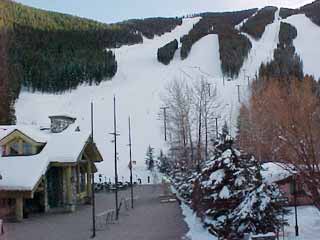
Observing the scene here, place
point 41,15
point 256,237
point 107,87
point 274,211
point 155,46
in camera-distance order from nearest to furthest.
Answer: point 256,237
point 274,211
point 107,87
point 41,15
point 155,46

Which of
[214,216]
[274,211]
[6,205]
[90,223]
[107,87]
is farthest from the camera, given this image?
[107,87]

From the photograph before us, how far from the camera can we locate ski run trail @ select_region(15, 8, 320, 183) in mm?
75688

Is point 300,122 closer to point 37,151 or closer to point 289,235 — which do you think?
point 289,235

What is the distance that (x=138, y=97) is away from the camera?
94.9 m

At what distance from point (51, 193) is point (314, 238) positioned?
20.3 meters

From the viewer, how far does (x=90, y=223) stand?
2630 cm

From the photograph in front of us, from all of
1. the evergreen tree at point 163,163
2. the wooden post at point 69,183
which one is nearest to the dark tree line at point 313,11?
the evergreen tree at point 163,163

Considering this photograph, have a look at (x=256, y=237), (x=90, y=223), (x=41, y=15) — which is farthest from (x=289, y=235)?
(x=41, y=15)

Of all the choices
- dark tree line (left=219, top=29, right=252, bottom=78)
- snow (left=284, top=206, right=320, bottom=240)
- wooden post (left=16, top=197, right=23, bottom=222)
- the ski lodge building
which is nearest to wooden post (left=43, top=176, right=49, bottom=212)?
the ski lodge building

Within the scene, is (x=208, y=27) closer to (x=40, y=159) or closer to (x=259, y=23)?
(x=259, y=23)

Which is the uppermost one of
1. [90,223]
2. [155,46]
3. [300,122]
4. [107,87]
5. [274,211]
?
[155,46]

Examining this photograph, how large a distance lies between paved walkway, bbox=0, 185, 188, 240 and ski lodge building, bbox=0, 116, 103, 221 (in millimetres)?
1606

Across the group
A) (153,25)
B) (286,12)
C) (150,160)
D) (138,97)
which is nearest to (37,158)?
(150,160)

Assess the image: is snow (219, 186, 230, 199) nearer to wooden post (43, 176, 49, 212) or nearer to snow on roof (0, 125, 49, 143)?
wooden post (43, 176, 49, 212)
